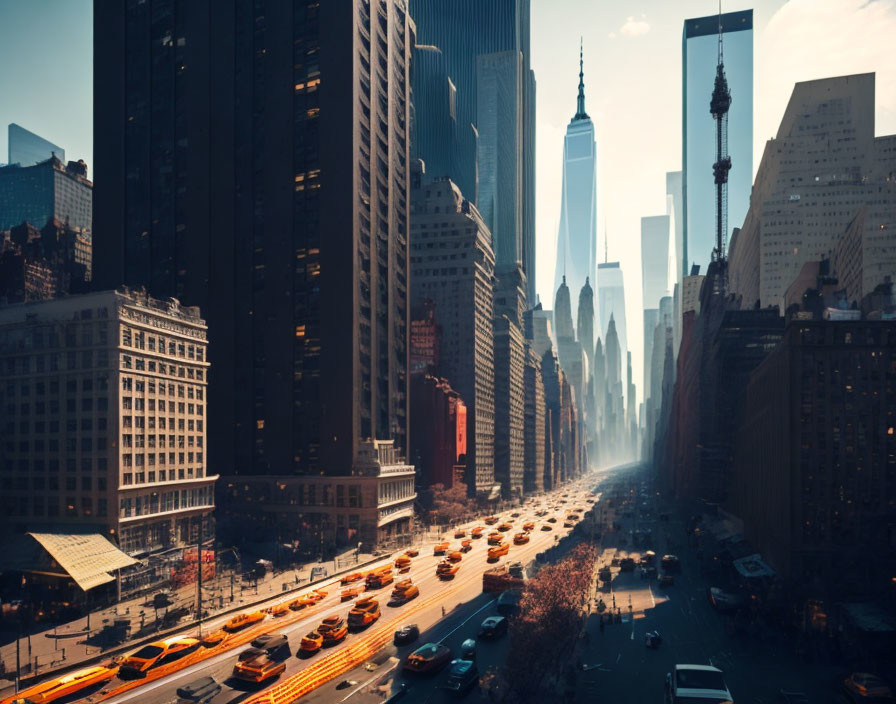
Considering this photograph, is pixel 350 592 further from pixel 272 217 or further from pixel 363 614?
pixel 272 217

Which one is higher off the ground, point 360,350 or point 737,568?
point 360,350

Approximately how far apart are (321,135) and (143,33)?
1896 inches

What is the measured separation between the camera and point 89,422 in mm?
80250

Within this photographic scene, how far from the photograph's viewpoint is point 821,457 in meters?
81.7

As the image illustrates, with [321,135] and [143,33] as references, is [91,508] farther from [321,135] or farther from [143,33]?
[143,33]

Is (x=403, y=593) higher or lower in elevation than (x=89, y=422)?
lower

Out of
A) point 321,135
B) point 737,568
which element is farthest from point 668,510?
point 321,135

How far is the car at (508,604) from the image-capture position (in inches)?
2577

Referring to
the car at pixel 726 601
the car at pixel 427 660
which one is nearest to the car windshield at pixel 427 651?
the car at pixel 427 660

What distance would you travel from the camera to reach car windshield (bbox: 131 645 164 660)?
51284mm

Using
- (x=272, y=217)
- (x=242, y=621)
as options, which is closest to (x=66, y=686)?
(x=242, y=621)

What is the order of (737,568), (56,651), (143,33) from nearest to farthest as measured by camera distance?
(56,651) < (737,568) < (143,33)

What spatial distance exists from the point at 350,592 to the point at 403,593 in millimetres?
6245

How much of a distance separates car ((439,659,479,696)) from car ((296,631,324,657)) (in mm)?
11252
